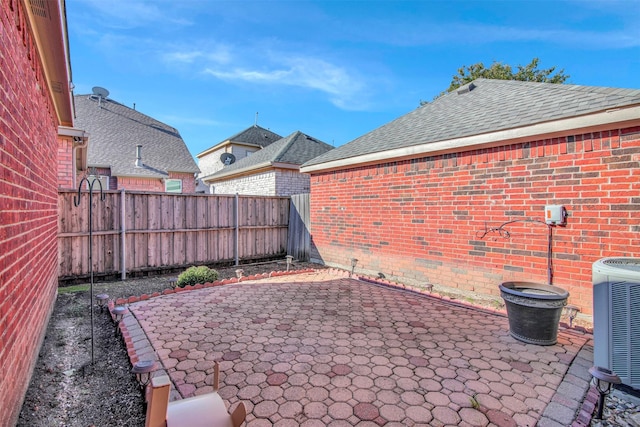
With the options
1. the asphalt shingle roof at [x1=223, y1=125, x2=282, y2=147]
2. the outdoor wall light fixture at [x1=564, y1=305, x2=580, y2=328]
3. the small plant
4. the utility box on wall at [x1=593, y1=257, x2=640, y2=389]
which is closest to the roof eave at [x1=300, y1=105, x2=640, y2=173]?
the utility box on wall at [x1=593, y1=257, x2=640, y2=389]

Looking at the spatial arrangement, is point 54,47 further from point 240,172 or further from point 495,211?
point 240,172

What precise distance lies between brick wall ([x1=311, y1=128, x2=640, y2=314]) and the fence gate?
1497 millimetres

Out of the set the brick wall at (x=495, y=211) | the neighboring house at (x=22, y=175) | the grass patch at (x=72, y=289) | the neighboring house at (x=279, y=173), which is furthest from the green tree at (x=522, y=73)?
the grass patch at (x=72, y=289)

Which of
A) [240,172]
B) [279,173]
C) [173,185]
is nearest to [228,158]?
[173,185]

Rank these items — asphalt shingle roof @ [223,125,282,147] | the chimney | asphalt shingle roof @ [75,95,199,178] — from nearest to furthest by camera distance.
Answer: asphalt shingle roof @ [75,95,199,178] → the chimney → asphalt shingle roof @ [223,125,282,147]

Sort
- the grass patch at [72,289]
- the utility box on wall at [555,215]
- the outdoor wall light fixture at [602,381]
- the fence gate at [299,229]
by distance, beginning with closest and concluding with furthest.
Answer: the outdoor wall light fixture at [602,381] → the utility box on wall at [555,215] → the grass patch at [72,289] → the fence gate at [299,229]

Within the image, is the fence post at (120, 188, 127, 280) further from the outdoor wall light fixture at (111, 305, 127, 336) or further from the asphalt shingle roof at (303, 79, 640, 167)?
the asphalt shingle roof at (303, 79, 640, 167)

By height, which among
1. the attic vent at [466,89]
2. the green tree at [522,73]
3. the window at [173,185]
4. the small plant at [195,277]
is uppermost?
the green tree at [522,73]

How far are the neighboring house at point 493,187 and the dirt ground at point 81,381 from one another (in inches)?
190

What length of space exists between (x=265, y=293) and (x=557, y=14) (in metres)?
9.78

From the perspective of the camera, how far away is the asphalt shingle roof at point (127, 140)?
47.4 ft

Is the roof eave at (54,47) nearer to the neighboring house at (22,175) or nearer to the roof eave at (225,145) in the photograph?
the neighboring house at (22,175)

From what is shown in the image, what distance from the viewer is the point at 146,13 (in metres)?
6.50

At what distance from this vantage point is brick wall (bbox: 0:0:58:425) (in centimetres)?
179
